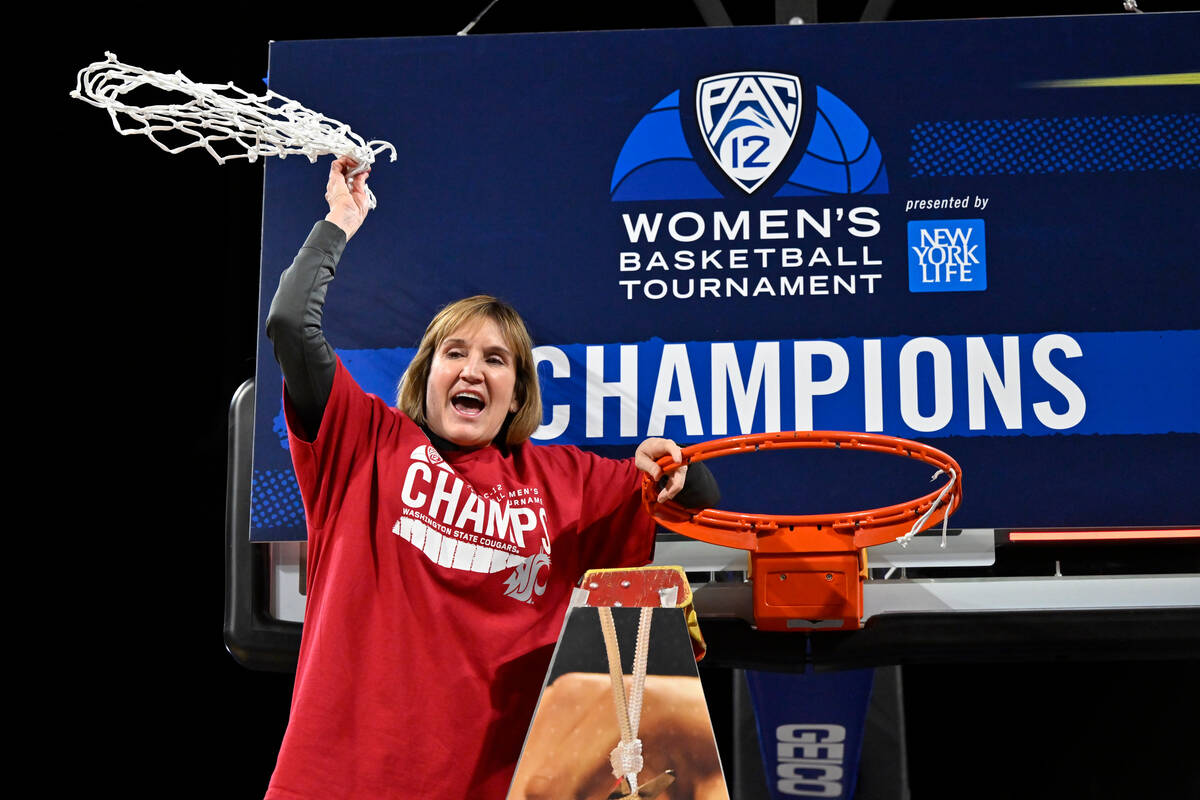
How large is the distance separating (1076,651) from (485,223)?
1219 millimetres

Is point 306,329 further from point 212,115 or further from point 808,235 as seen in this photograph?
point 808,235

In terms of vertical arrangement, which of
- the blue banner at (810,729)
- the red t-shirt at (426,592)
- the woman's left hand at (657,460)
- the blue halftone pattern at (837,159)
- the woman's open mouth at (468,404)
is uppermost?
the blue halftone pattern at (837,159)

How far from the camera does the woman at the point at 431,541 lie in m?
1.72

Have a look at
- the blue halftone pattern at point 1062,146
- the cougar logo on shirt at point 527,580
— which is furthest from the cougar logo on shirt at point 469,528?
the blue halftone pattern at point 1062,146

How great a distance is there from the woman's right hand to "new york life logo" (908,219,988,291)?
0.92 meters

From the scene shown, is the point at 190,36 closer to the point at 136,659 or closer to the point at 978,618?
the point at 136,659

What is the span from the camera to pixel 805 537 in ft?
6.34

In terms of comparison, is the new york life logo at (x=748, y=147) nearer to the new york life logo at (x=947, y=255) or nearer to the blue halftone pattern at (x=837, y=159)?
the blue halftone pattern at (x=837, y=159)

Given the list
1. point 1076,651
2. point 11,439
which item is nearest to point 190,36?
point 11,439

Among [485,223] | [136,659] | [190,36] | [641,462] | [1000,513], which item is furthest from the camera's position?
[136,659]

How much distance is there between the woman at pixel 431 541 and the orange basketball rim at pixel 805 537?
2.3 inches

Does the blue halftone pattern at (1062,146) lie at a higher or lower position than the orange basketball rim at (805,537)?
higher

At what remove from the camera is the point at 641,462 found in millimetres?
1849

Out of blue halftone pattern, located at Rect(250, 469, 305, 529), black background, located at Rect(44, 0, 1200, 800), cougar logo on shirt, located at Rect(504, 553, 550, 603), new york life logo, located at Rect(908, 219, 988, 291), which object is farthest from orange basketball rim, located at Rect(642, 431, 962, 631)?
black background, located at Rect(44, 0, 1200, 800)
